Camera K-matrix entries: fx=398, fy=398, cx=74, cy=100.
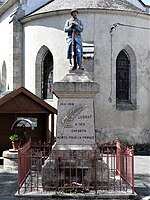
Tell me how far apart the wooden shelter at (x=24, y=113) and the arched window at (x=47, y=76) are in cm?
467

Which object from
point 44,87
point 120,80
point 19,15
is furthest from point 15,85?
point 120,80

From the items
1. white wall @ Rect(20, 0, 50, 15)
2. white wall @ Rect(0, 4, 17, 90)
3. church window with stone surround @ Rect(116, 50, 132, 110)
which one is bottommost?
church window with stone surround @ Rect(116, 50, 132, 110)

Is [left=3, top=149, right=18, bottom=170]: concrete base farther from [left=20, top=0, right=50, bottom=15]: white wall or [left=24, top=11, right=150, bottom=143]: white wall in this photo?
[left=20, top=0, right=50, bottom=15]: white wall

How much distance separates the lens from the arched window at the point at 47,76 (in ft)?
72.4

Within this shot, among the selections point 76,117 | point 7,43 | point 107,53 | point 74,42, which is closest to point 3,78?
point 7,43

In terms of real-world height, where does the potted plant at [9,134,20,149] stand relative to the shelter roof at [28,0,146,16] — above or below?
below

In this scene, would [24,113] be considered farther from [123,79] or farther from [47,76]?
[123,79]

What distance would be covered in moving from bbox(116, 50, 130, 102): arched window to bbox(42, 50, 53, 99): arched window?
3.69 meters

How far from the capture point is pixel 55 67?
834 inches

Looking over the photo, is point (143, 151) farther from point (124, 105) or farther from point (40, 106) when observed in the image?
point (40, 106)

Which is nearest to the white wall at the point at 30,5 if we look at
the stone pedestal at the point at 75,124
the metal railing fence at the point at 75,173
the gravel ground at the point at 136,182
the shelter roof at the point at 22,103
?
the shelter roof at the point at 22,103

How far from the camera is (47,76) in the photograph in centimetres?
2225

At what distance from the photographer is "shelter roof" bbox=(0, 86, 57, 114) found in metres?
16.4

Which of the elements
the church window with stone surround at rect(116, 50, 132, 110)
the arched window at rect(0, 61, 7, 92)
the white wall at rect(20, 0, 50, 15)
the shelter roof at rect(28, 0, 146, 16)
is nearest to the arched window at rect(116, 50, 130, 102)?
the church window with stone surround at rect(116, 50, 132, 110)
